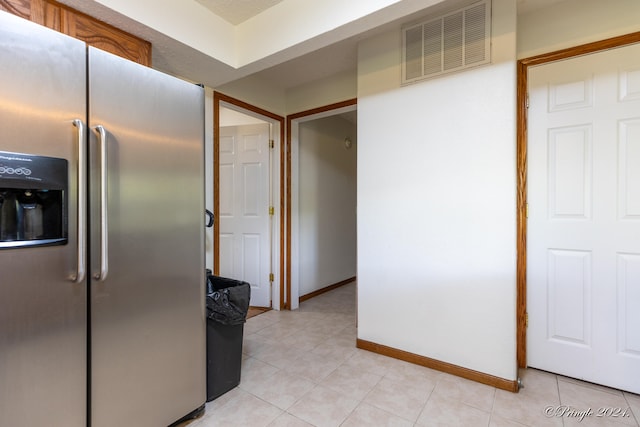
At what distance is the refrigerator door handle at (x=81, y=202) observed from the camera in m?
1.11

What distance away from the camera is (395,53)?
2104 millimetres

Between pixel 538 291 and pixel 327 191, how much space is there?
8.20 feet

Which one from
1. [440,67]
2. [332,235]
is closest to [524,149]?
[440,67]

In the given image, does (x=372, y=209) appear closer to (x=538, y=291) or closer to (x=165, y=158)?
(x=538, y=291)

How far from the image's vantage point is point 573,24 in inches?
70.9

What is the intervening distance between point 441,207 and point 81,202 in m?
1.89

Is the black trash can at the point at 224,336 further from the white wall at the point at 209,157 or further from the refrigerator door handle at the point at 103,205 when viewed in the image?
the white wall at the point at 209,157

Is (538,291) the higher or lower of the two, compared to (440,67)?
lower

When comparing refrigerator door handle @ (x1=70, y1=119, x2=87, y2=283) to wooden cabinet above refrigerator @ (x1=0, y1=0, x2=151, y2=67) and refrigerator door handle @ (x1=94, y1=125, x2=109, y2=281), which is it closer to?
refrigerator door handle @ (x1=94, y1=125, x2=109, y2=281)

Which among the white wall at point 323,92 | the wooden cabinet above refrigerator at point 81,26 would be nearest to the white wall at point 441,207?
the white wall at point 323,92

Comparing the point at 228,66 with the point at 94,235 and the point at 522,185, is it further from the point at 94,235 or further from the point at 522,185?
the point at 522,185

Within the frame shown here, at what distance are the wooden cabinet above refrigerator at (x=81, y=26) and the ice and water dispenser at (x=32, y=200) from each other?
2.86ft

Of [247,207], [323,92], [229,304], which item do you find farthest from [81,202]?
[323,92]

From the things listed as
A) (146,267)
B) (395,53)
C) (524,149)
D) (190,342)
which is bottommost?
(190,342)
